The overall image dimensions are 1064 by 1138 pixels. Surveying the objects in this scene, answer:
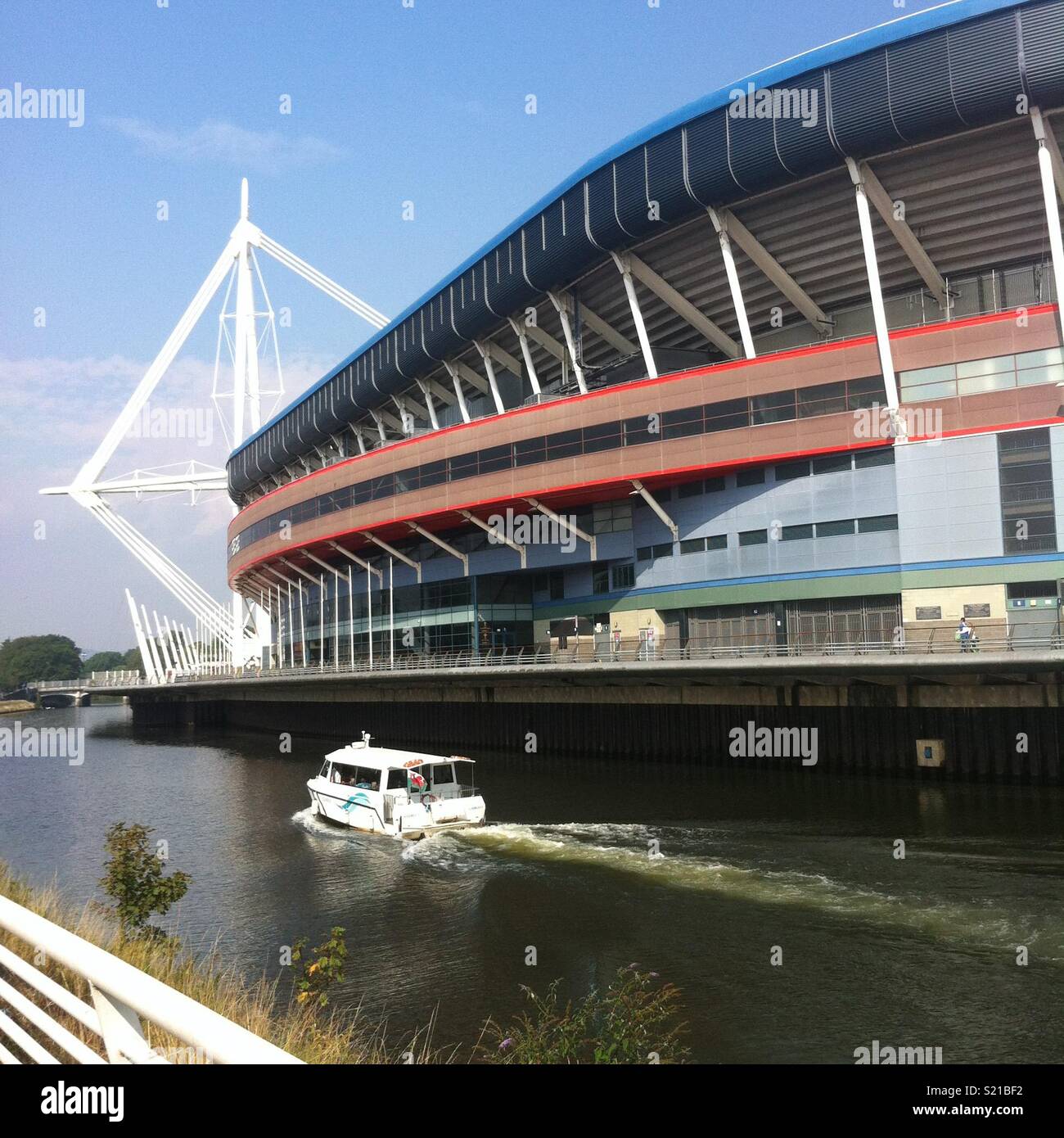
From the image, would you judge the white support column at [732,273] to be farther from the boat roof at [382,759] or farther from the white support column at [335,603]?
the white support column at [335,603]

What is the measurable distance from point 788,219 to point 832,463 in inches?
460

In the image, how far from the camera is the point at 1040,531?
126 ft

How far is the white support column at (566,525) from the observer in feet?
177

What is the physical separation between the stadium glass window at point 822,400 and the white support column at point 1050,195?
8.65 metres

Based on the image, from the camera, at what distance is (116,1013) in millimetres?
4348

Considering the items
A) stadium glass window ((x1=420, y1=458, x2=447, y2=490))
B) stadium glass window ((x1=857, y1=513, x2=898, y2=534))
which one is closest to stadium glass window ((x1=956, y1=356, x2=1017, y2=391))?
stadium glass window ((x1=857, y1=513, x2=898, y2=534))

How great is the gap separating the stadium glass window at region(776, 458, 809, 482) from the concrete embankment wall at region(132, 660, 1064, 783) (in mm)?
9845

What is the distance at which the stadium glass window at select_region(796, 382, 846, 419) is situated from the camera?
4322 cm

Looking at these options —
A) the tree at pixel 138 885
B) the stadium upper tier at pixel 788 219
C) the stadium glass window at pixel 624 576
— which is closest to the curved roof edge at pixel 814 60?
the stadium upper tier at pixel 788 219

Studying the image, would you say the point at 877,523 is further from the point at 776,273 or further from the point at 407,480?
the point at 407,480

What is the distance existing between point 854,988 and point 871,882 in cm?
682

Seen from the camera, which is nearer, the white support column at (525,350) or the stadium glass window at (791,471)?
the stadium glass window at (791,471)

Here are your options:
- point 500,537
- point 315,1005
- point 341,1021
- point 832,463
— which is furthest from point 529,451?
point 315,1005
